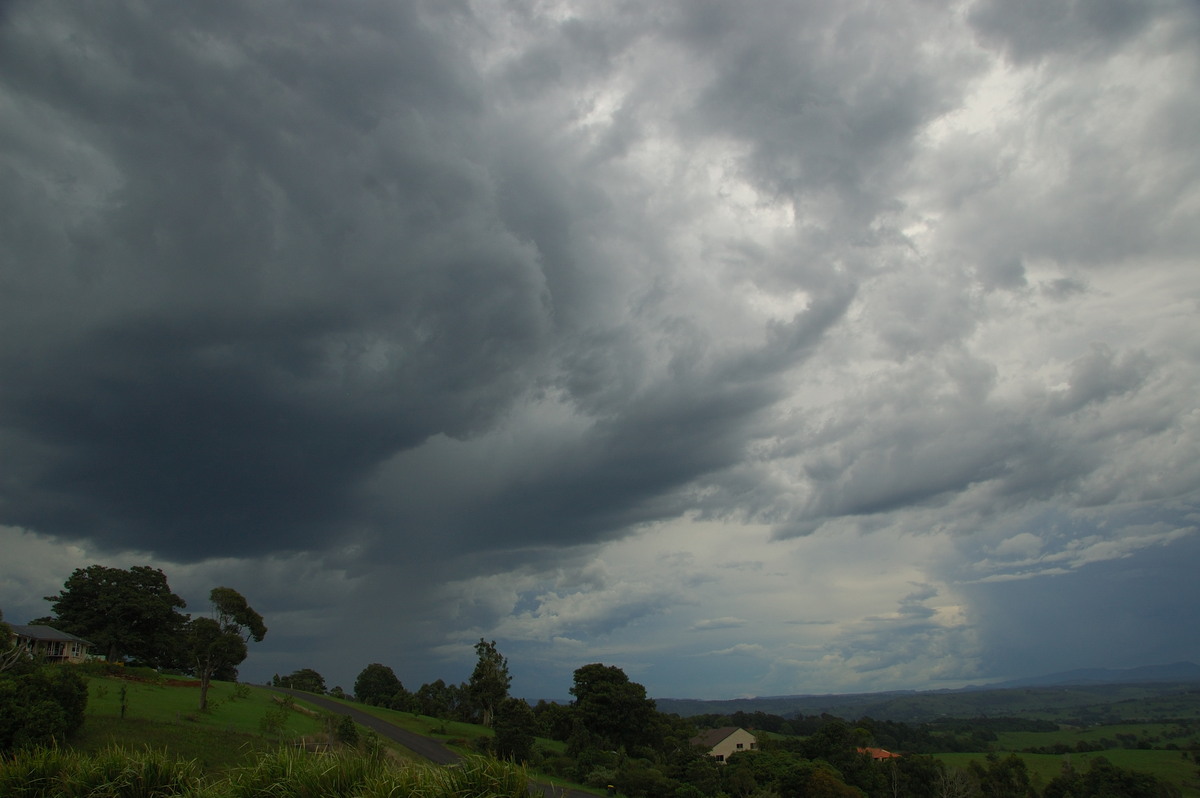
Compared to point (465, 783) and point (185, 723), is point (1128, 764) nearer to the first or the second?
point (185, 723)

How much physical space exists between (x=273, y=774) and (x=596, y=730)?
80.8 m

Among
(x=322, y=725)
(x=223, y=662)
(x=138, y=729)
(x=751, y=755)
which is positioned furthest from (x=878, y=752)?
(x=138, y=729)

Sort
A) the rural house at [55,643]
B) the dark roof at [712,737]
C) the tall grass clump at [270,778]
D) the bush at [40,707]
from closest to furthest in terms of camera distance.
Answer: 1. the tall grass clump at [270,778]
2. the bush at [40,707]
3. the rural house at [55,643]
4. the dark roof at [712,737]

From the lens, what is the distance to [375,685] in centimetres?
12269

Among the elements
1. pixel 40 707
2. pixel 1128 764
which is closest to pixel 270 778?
pixel 40 707

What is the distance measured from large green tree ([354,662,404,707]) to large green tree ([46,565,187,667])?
37414 mm

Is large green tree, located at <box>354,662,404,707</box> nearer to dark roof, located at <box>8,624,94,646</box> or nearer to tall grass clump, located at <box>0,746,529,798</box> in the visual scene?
dark roof, located at <box>8,624,94,646</box>

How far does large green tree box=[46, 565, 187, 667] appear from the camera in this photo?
85.7 metres

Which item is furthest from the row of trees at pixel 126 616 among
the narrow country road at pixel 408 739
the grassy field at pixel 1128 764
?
the grassy field at pixel 1128 764

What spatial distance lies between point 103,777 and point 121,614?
8818 cm

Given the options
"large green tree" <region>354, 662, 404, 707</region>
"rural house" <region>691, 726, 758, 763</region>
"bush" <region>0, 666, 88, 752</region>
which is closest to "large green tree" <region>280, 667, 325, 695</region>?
"large green tree" <region>354, 662, 404, 707</region>

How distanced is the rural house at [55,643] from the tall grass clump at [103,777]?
225 feet

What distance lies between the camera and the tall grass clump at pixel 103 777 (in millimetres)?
15102

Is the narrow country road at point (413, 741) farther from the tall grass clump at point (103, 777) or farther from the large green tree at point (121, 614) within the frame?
the tall grass clump at point (103, 777)
